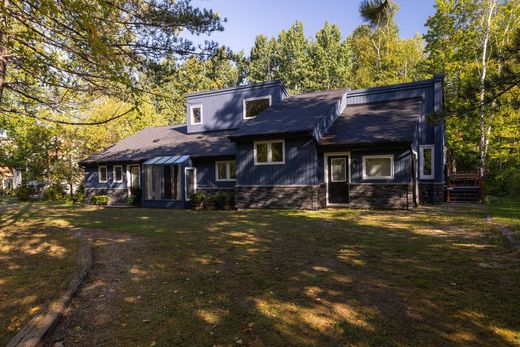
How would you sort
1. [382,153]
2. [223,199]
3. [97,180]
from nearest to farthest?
1. [382,153]
2. [223,199]
3. [97,180]

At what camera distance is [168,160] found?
1873cm

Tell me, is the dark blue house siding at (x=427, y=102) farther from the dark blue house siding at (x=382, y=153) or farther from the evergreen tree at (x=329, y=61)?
the evergreen tree at (x=329, y=61)

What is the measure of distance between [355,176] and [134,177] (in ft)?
47.8

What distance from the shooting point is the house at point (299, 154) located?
1471cm

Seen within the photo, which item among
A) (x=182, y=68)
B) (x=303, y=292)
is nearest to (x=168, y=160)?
(x=182, y=68)

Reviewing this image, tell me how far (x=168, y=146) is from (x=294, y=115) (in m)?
9.46

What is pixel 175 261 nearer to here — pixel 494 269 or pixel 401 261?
pixel 401 261

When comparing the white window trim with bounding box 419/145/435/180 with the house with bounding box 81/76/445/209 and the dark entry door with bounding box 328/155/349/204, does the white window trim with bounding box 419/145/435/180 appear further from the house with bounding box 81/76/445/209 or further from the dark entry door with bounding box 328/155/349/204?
the dark entry door with bounding box 328/155/349/204

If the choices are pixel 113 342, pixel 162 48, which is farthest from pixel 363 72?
pixel 113 342

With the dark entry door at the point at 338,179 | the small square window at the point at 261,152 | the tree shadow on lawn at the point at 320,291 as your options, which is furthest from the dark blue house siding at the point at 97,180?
the tree shadow on lawn at the point at 320,291

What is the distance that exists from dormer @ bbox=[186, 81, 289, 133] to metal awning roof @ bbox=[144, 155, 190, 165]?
428cm

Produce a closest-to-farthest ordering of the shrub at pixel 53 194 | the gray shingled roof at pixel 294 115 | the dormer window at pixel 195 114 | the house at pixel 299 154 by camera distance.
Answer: the house at pixel 299 154
the gray shingled roof at pixel 294 115
the dormer window at pixel 195 114
the shrub at pixel 53 194

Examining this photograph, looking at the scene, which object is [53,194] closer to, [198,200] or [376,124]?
[198,200]

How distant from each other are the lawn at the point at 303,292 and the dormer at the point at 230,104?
1342 centimetres
